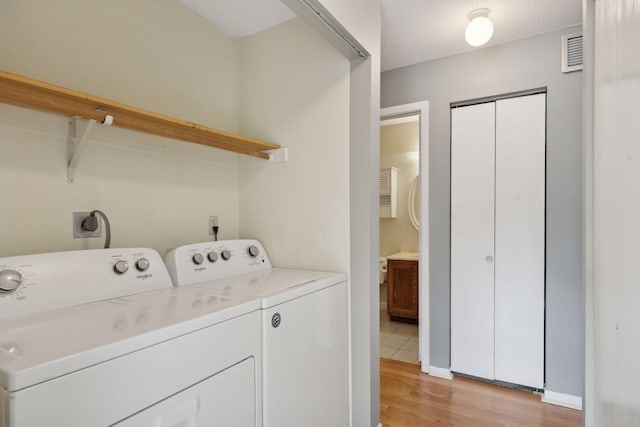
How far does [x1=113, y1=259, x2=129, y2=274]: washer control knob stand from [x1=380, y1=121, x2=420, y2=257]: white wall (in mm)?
3327

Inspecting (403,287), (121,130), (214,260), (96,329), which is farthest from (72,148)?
A: (403,287)

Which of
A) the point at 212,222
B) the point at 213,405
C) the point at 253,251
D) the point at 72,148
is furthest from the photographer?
the point at 212,222

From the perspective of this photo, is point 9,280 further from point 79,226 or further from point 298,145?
point 298,145

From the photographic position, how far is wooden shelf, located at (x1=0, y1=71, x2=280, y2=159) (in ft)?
3.26

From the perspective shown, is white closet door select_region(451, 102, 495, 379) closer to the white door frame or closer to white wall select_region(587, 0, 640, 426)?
the white door frame

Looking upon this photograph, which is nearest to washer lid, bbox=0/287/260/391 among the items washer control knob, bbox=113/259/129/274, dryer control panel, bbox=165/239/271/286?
washer control knob, bbox=113/259/129/274

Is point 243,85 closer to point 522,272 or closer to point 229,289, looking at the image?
point 229,289

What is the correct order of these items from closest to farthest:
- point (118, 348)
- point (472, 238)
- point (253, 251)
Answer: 1. point (118, 348)
2. point (253, 251)
3. point (472, 238)

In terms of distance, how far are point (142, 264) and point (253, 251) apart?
647mm

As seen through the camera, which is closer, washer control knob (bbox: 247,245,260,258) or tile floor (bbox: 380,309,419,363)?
washer control knob (bbox: 247,245,260,258)

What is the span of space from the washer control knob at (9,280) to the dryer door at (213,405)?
578mm

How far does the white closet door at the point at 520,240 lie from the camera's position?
7.07ft

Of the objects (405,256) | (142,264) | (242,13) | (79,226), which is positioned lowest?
(405,256)

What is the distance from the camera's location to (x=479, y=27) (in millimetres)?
1872
